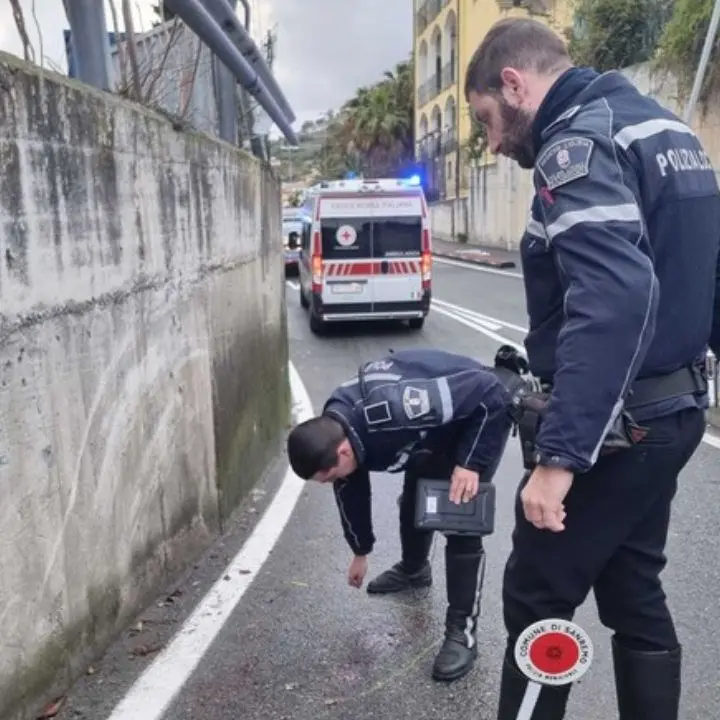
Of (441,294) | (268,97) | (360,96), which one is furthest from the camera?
(360,96)

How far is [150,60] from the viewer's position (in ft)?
15.0

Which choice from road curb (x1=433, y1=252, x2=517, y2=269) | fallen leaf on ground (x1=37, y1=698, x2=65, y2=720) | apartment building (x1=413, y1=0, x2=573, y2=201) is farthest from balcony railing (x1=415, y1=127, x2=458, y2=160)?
fallen leaf on ground (x1=37, y1=698, x2=65, y2=720)

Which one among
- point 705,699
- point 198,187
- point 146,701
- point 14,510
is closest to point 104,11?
point 198,187

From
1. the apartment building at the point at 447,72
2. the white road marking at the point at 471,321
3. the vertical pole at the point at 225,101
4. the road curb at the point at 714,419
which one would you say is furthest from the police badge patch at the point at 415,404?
the apartment building at the point at 447,72

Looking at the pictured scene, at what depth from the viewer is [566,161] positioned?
2.01 metres

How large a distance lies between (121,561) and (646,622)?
2.16 meters

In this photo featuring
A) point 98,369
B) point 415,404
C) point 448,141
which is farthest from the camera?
point 448,141

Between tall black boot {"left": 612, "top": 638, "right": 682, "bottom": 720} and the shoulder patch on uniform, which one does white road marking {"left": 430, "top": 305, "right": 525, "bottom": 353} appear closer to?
tall black boot {"left": 612, "top": 638, "right": 682, "bottom": 720}

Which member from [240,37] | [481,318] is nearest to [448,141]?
[481,318]

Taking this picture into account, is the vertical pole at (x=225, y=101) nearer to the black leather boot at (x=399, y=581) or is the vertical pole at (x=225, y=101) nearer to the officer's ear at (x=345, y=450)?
the black leather boot at (x=399, y=581)

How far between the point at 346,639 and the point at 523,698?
4.66ft

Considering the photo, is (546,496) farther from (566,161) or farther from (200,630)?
(200,630)

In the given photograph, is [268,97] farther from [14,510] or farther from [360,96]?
[360,96]

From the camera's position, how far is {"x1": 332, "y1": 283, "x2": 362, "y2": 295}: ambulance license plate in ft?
47.5
